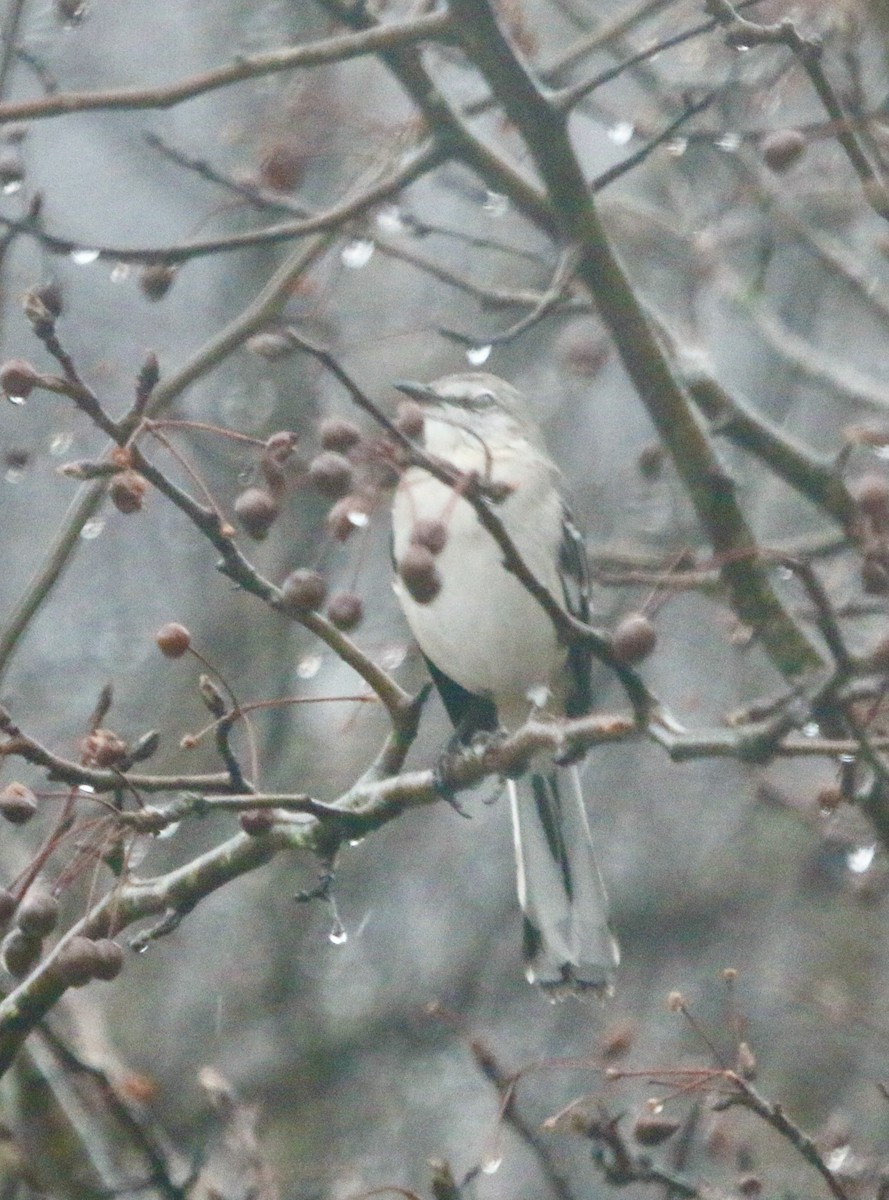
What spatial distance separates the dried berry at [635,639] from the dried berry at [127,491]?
2.79 ft

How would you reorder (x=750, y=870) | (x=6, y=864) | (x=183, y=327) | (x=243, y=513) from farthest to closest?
(x=183, y=327)
(x=750, y=870)
(x=6, y=864)
(x=243, y=513)

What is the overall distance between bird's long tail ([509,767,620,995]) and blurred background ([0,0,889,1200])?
21.5 inches

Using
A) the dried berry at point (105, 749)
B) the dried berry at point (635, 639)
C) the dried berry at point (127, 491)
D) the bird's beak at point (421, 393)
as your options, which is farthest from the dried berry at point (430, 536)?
the bird's beak at point (421, 393)

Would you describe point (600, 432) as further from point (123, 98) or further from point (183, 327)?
point (123, 98)

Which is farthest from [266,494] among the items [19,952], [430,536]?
[19,952]

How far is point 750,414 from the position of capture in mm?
4535

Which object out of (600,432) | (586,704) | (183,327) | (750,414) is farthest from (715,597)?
(183,327)

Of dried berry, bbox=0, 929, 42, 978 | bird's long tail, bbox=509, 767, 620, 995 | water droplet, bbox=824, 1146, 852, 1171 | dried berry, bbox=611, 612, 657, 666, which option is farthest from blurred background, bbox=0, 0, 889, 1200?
dried berry, bbox=611, 612, 657, 666

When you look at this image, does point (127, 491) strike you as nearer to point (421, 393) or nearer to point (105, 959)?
point (105, 959)

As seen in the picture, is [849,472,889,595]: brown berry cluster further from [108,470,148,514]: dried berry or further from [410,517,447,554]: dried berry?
[108,470,148,514]: dried berry

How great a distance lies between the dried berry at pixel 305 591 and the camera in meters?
3.02

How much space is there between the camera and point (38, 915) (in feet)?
10.3

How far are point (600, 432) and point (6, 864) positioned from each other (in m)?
4.36

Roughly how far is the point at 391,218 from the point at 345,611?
1.85 metres
